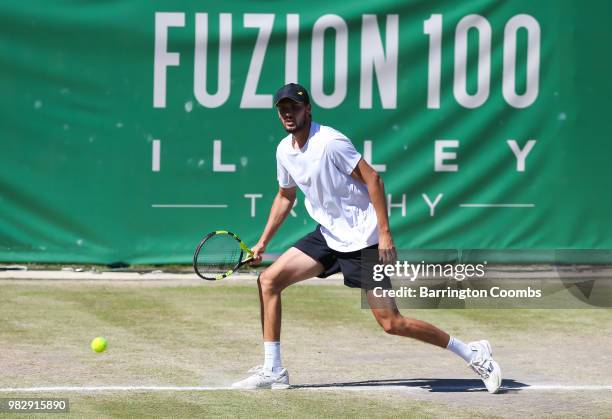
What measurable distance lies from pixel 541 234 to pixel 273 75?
2.95m

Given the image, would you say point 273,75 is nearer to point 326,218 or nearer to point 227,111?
point 227,111

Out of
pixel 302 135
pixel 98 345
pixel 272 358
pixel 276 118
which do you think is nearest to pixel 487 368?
pixel 272 358

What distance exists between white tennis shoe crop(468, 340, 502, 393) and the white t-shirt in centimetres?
87

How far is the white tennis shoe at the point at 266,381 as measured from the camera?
7090 millimetres

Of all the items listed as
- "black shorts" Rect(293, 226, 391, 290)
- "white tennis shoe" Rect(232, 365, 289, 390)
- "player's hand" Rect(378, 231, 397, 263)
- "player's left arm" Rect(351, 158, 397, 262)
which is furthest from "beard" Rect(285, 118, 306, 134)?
"white tennis shoe" Rect(232, 365, 289, 390)

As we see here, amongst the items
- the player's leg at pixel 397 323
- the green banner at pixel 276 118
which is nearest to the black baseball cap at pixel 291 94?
the player's leg at pixel 397 323

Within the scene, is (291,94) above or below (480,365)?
above

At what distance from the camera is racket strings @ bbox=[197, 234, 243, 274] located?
7676mm

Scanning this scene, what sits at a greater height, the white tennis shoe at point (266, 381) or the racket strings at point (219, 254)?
the racket strings at point (219, 254)

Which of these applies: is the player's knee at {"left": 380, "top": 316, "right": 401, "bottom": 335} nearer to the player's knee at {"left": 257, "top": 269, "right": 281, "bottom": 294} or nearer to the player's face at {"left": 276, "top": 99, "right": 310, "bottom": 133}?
the player's knee at {"left": 257, "top": 269, "right": 281, "bottom": 294}

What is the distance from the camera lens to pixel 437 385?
7312mm

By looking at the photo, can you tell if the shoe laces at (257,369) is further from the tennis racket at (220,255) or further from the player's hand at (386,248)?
the player's hand at (386,248)

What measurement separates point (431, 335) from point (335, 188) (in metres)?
0.97

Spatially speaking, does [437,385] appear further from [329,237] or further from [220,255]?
[220,255]
